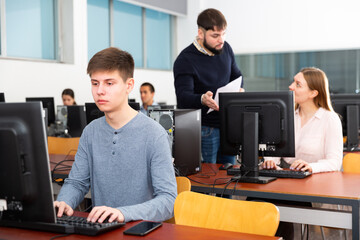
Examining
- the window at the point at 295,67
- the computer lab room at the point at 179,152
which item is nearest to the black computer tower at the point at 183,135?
the computer lab room at the point at 179,152

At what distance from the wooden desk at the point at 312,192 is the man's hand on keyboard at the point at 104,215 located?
0.88 m

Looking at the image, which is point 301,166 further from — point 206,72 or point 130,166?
point 130,166

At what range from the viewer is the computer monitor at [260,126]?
2.31m

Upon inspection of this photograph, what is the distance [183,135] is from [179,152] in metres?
0.10

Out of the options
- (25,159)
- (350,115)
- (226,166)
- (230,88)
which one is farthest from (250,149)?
(350,115)

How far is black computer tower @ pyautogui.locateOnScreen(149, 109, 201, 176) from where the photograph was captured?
2.57 m

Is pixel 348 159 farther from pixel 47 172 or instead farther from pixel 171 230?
pixel 47 172

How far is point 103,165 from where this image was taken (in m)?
1.71

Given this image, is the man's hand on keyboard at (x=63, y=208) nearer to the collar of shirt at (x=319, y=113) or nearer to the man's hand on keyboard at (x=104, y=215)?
the man's hand on keyboard at (x=104, y=215)

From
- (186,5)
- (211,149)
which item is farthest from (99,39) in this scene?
(211,149)

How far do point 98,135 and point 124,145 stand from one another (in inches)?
4.8

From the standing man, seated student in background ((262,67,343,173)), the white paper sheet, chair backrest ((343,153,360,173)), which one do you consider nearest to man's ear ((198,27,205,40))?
the standing man

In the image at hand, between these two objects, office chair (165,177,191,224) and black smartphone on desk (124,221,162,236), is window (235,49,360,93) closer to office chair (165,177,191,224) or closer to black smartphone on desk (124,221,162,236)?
office chair (165,177,191,224)

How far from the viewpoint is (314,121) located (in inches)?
111
